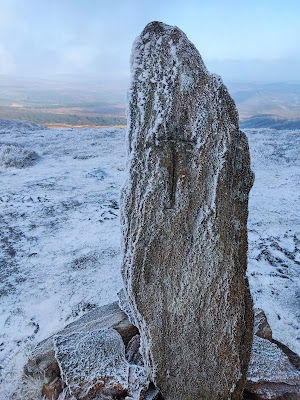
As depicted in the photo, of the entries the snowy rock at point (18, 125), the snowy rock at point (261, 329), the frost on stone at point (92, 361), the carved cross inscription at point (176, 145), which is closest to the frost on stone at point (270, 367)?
the snowy rock at point (261, 329)

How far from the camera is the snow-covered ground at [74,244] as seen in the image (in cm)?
508

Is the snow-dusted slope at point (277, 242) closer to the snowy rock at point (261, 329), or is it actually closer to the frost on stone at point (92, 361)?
the snowy rock at point (261, 329)

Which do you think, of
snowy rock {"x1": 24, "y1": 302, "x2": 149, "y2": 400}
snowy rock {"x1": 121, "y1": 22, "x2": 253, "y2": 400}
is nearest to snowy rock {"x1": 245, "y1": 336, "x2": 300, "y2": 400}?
snowy rock {"x1": 121, "y1": 22, "x2": 253, "y2": 400}

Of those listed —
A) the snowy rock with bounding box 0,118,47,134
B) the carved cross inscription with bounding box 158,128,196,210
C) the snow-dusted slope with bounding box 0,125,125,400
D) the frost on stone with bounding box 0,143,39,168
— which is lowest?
the snow-dusted slope with bounding box 0,125,125,400

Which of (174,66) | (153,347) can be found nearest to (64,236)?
(153,347)

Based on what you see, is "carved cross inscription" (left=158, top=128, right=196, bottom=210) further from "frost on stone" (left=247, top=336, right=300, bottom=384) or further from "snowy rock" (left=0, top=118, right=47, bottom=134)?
"snowy rock" (left=0, top=118, right=47, bottom=134)

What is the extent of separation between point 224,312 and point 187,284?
43 centimetres

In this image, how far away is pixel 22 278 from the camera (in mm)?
6160

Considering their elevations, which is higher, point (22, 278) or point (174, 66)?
point (174, 66)

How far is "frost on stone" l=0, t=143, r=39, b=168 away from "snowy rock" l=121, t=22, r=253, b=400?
37.8 feet

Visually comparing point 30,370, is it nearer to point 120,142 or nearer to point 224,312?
point 224,312

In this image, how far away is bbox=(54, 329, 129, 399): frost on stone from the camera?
9.94 feet

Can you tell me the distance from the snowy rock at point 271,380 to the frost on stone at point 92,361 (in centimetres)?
132

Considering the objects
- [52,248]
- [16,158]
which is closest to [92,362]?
[52,248]
